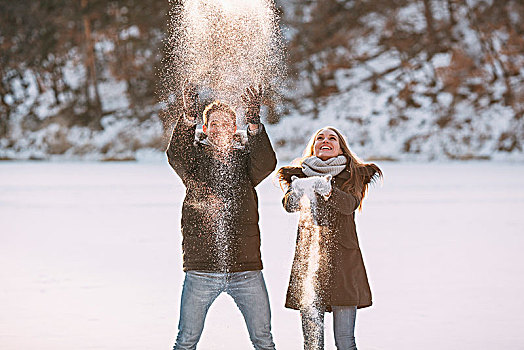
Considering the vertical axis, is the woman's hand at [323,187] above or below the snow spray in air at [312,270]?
above

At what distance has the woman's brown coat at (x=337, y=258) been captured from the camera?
13.2ft

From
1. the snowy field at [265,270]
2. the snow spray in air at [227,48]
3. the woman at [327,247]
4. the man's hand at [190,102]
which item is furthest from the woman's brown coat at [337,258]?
the snow spray in air at [227,48]

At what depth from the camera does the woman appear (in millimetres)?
4020

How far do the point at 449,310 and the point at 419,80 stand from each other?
73.8 ft

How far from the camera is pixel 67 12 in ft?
102

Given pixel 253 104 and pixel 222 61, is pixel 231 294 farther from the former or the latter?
pixel 222 61

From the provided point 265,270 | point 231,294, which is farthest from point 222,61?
point 231,294

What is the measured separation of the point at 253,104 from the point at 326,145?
1.35 feet

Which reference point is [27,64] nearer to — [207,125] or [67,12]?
[67,12]

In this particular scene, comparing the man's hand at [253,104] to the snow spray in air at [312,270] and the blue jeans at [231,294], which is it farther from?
the blue jeans at [231,294]

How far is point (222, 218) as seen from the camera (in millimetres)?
3768

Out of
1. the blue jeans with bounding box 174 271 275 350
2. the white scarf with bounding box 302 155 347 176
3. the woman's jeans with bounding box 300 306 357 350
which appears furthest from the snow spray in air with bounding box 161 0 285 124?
the blue jeans with bounding box 174 271 275 350

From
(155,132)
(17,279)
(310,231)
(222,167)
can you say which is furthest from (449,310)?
(155,132)

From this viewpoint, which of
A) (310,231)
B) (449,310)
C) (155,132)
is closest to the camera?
(310,231)
